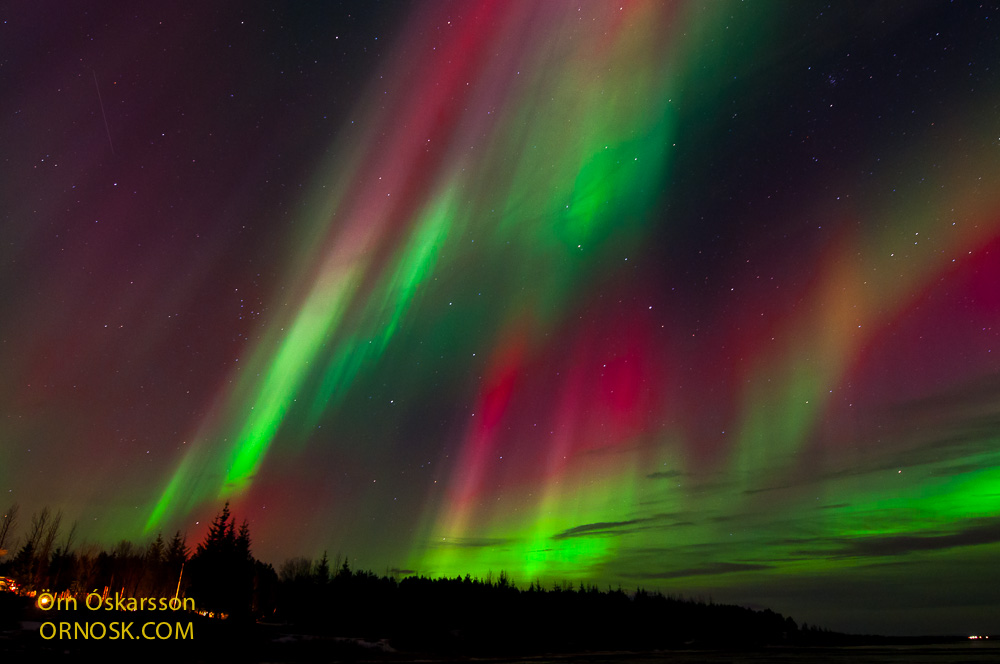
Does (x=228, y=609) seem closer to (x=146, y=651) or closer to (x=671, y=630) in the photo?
(x=146, y=651)

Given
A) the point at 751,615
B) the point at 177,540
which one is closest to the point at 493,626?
the point at 177,540

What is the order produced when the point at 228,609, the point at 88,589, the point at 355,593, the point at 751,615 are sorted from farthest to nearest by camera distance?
the point at 751,615 → the point at 355,593 → the point at 88,589 → the point at 228,609

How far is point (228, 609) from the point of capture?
7431 centimetres

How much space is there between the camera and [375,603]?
103 meters

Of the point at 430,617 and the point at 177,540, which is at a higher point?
the point at 177,540

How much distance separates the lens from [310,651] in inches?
2135

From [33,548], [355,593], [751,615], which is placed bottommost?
[751,615]

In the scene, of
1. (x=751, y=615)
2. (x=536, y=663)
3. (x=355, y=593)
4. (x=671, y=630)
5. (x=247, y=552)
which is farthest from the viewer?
(x=751, y=615)

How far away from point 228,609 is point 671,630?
94470 millimetres

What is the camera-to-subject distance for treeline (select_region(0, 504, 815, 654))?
76.9 m

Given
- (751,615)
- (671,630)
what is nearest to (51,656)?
(671,630)

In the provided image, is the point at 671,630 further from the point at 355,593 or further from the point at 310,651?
the point at 310,651

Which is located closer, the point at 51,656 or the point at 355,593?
the point at 51,656

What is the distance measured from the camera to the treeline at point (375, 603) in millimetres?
76875
